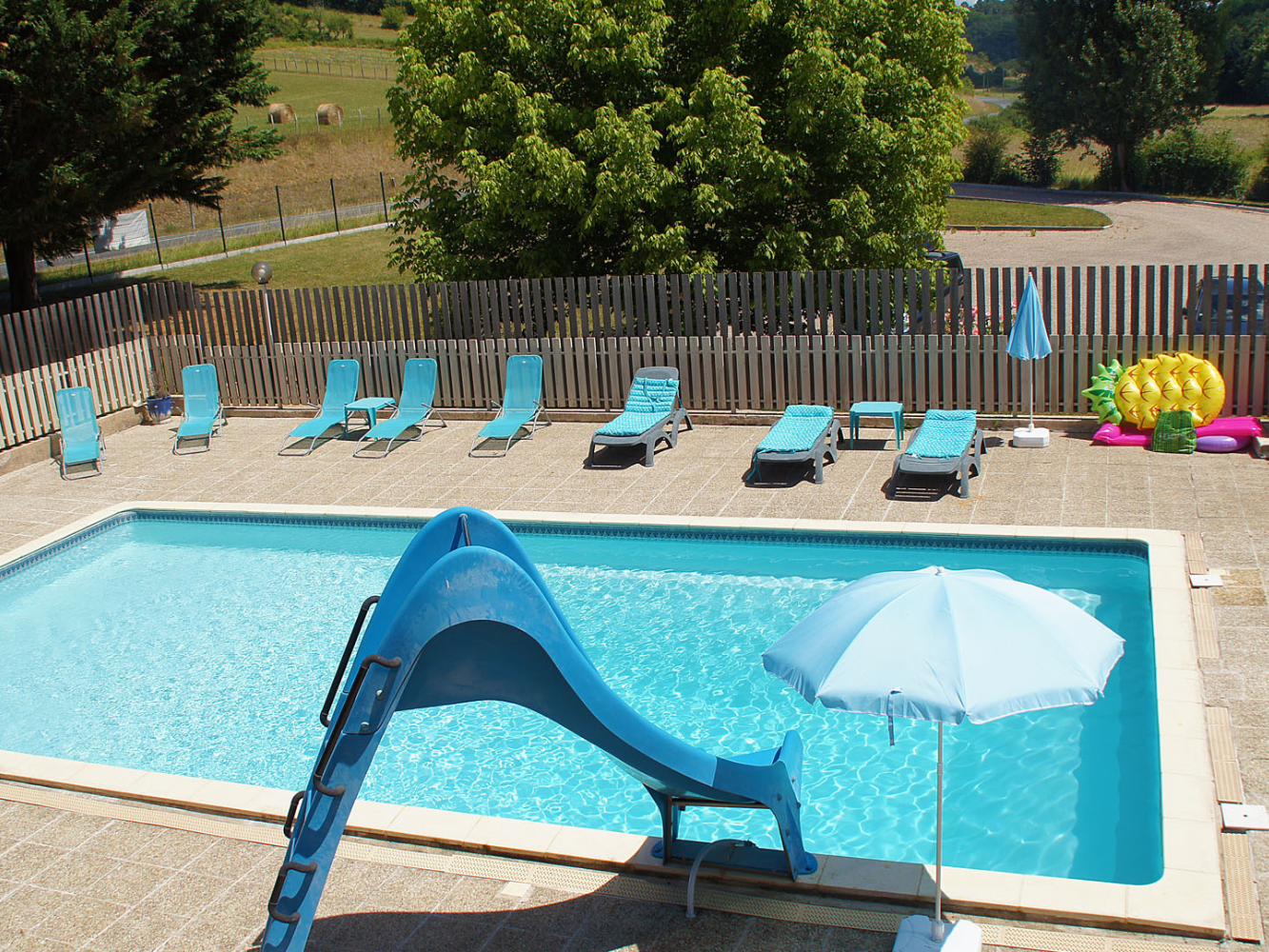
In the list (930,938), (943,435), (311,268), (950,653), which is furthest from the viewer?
(311,268)

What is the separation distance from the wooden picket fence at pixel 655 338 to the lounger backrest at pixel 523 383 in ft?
2.09

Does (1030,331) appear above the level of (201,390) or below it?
above

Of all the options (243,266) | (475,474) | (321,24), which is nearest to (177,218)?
(243,266)

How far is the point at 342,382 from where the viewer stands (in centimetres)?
1591

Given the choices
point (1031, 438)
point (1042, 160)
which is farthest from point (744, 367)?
point (1042, 160)

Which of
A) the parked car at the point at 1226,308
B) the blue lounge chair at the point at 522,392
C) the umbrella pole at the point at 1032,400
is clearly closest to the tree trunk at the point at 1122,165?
the parked car at the point at 1226,308

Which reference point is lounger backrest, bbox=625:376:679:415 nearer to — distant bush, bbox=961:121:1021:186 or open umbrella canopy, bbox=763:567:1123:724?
open umbrella canopy, bbox=763:567:1123:724

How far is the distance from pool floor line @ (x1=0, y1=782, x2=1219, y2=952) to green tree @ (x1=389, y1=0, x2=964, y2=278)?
39.0 ft

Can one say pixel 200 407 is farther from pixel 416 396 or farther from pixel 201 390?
pixel 416 396

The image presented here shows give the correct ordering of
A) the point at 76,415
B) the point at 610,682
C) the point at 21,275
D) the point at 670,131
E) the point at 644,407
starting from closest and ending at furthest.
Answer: the point at 610,682 → the point at 644,407 → the point at 76,415 → the point at 670,131 → the point at 21,275

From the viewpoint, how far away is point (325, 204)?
46.2m

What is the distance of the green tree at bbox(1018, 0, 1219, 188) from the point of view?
4984 centimetres

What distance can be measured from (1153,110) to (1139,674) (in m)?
49.6

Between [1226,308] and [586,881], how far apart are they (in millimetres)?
10651
